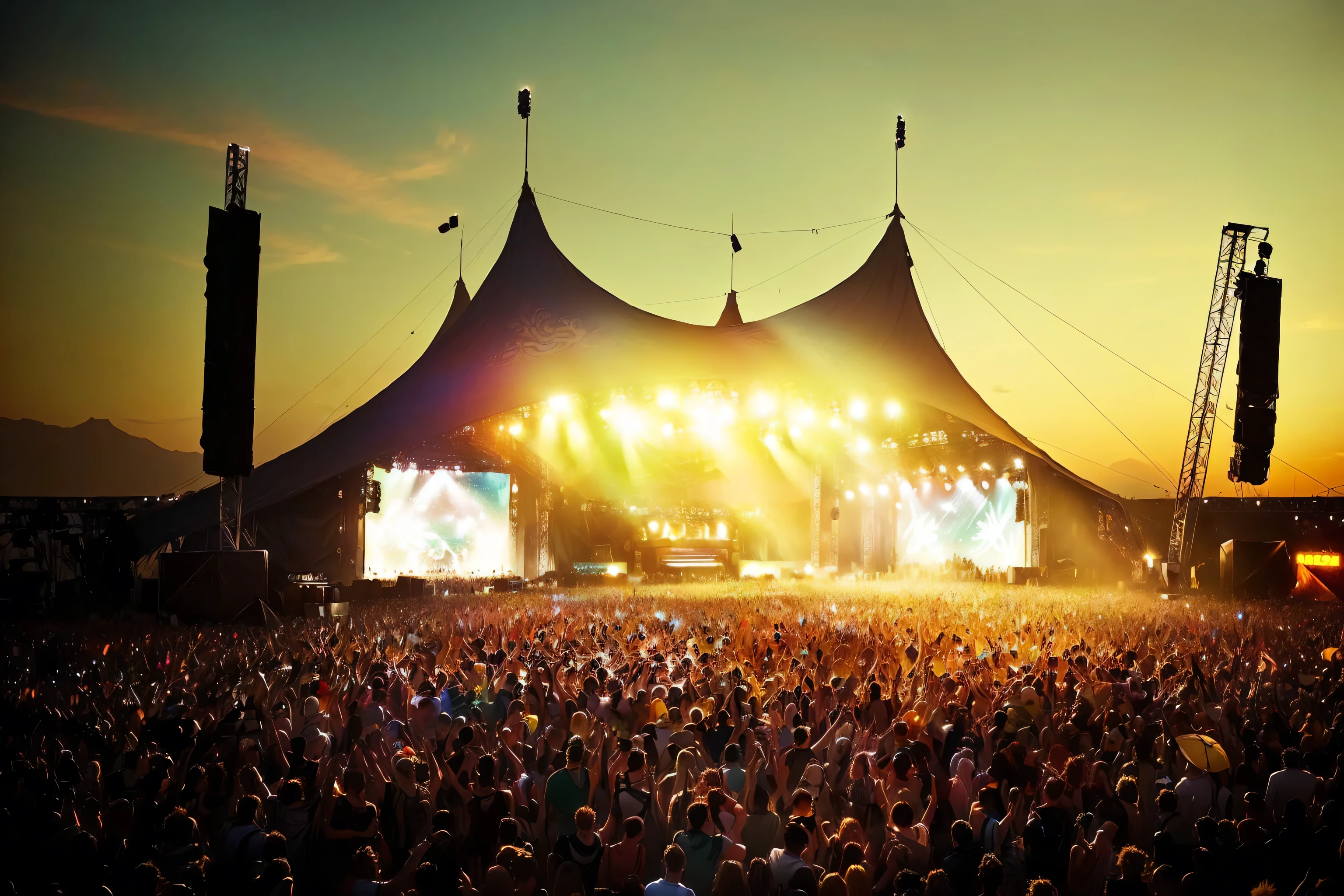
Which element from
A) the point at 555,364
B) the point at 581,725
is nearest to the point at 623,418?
the point at 555,364

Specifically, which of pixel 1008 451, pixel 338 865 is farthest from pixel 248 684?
pixel 1008 451

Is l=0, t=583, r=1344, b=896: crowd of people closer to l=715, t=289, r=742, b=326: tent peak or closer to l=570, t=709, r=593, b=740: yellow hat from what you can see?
l=570, t=709, r=593, b=740: yellow hat

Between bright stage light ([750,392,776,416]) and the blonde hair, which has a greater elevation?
bright stage light ([750,392,776,416])

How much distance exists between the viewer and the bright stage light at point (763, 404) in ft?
57.4

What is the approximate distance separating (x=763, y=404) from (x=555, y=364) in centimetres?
504

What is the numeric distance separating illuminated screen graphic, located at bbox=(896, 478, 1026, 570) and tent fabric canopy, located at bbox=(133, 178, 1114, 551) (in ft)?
24.0

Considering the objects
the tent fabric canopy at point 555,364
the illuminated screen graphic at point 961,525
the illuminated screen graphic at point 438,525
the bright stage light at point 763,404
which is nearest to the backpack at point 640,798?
the tent fabric canopy at point 555,364

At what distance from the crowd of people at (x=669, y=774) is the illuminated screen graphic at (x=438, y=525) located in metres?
14.2

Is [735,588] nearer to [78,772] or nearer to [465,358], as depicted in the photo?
[465,358]

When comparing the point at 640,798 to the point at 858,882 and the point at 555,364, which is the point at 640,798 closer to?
the point at 858,882

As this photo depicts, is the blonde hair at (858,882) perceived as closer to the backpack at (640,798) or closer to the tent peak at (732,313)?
the backpack at (640,798)

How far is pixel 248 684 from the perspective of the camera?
21.0ft

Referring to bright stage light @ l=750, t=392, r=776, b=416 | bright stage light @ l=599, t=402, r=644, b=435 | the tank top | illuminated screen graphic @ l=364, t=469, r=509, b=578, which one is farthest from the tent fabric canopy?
the tank top

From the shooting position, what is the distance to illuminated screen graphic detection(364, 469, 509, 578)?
22.0m
